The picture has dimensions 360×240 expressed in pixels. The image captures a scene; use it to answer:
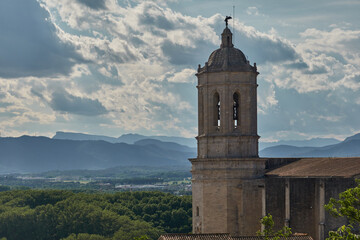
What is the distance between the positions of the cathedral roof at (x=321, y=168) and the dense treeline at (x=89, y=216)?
Result: 4545 centimetres

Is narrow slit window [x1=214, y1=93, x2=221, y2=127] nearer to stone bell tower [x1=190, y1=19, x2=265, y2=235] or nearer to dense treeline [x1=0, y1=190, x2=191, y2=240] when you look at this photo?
stone bell tower [x1=190, y1=19, x2=265, y2=235]

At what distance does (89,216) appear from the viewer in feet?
345

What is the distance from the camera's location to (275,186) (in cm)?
4569

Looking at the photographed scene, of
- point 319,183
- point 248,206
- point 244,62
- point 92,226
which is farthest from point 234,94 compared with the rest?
point 92,226

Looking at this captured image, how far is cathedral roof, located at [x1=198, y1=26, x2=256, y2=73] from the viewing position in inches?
1973

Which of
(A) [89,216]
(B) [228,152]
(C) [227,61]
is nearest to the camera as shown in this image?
(B) [228,152]

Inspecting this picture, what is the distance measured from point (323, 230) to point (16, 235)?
74483 mm

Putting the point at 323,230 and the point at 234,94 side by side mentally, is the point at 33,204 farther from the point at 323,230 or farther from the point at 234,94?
the point at 323,230

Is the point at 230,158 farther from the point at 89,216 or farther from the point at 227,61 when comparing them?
the point at 89,216

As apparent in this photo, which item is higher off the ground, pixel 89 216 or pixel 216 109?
pixel 216 109

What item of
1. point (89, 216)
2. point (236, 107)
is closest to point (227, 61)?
point (236, 107)

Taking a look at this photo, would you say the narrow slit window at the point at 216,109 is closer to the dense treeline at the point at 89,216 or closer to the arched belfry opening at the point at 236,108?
the arched belfry opening at the point at 236,108

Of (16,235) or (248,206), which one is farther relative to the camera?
(16,235)

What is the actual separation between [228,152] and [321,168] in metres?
7.12
